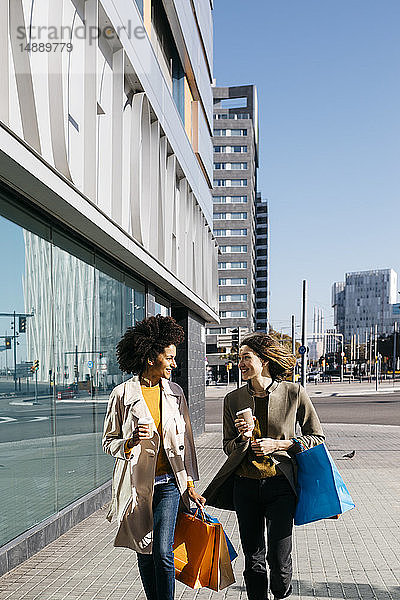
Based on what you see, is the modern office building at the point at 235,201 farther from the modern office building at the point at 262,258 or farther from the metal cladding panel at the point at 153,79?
the metal cladding panel at the point at 153,79

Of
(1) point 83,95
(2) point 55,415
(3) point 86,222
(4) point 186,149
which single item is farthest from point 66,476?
(4) point 186,149

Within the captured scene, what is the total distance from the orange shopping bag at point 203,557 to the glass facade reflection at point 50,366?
7.07ft

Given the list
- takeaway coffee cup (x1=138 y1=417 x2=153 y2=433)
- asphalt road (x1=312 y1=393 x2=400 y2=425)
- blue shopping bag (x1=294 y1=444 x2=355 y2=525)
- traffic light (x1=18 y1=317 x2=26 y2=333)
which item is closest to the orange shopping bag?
blue shopping bag (x1=294 y1=444 x2=355 y2=525)

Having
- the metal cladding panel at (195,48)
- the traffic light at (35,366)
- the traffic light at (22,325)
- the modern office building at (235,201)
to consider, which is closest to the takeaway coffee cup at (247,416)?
the traffic light at (22,325)

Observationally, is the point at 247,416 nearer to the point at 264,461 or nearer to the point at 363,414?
the point at 264,461

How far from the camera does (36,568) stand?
268 inches

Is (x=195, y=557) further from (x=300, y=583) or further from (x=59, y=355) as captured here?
(x=59, y=355)

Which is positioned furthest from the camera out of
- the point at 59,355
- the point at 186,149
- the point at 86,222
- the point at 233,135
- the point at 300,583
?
the point at 233,135

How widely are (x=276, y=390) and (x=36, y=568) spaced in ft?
10.2

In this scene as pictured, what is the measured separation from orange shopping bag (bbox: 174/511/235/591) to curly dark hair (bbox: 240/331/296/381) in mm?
971

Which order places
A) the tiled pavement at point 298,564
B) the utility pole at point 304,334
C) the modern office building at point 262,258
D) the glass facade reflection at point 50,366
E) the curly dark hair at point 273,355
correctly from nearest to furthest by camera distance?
the curly dark hair at point 273,355, the tiled pavement at point 298,564, the glass facade reflection at point 50,366, the utility pole at point 304,334, the modern office building at point 262,258

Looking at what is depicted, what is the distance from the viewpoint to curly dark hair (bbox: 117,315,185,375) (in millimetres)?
4855

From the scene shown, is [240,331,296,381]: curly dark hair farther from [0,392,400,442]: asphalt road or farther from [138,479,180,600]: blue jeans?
[0,392,400,442]: asphalt road

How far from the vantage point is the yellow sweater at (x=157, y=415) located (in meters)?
4.76
